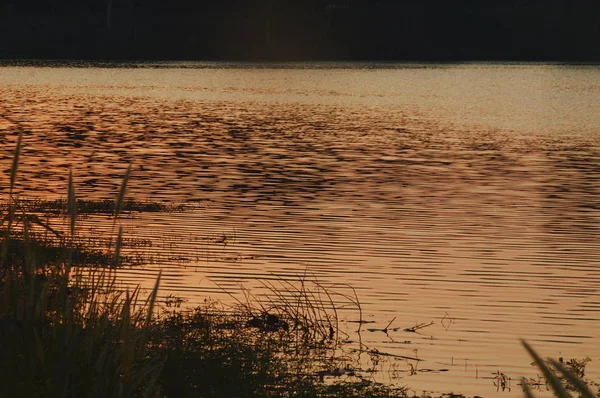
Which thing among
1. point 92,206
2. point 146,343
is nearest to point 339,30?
point 92,206

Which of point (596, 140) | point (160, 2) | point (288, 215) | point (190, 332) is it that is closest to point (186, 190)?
point (288, 215)

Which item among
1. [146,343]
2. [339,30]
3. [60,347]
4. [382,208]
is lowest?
[339,30]

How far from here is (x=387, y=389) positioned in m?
12.9

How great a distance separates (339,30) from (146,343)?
541 feet

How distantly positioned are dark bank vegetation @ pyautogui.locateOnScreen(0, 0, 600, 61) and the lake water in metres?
88.8

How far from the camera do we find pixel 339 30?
175 m

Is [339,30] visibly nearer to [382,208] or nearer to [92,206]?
[382,208]

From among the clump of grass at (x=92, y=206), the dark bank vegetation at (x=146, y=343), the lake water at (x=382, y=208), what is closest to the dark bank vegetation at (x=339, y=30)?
the lake water at (x=382, y=208)

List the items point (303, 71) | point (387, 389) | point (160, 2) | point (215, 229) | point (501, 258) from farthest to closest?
point (160, 2) → point (303, 71) → point (215, 229) → point (501, 258) → point (387, 389)

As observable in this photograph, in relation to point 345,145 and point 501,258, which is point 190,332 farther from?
point 345,145

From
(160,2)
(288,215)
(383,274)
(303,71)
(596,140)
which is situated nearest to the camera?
(383,274)

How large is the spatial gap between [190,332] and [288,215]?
12391mm

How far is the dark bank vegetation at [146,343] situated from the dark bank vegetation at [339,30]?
150 m

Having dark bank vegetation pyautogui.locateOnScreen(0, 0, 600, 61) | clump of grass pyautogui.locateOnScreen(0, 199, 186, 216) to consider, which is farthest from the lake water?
dark bank vegetation pyautogui.locateOnScreen(0, 0, 600, 61)
